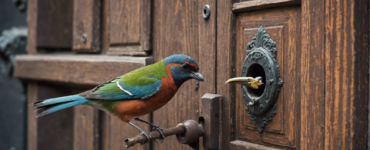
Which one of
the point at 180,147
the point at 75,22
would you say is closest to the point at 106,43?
the point at 75,22

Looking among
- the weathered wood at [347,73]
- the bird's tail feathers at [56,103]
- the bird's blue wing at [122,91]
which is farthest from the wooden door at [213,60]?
the bird's tail feathers at [56,103]

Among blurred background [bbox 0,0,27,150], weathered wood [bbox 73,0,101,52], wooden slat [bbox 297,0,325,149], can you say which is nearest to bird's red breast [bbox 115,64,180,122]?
wooden slat [bbox 297,0,325,149]

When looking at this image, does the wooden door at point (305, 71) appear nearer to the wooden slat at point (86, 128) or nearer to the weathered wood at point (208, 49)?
the weathered wood at point (208, 49)

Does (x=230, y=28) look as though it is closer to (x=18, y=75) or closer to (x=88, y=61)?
(x=88, y=61)

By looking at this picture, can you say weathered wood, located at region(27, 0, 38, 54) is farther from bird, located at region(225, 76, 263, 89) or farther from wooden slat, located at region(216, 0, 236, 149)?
bird, located at region(225, 76, 263, 89)

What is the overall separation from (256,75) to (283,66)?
207 millimetres

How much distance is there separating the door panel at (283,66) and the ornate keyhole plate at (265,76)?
0.02m

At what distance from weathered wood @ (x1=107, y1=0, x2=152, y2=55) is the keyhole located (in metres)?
0.77

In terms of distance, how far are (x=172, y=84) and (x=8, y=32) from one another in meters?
2.13

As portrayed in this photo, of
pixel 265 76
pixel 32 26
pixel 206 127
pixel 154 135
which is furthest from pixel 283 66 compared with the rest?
pixel 32 26

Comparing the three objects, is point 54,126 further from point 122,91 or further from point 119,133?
point 122,91

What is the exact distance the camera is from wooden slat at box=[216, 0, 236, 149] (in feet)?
5.62

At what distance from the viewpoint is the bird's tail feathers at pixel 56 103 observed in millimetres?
1659

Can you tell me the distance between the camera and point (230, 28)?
67.2 inches
